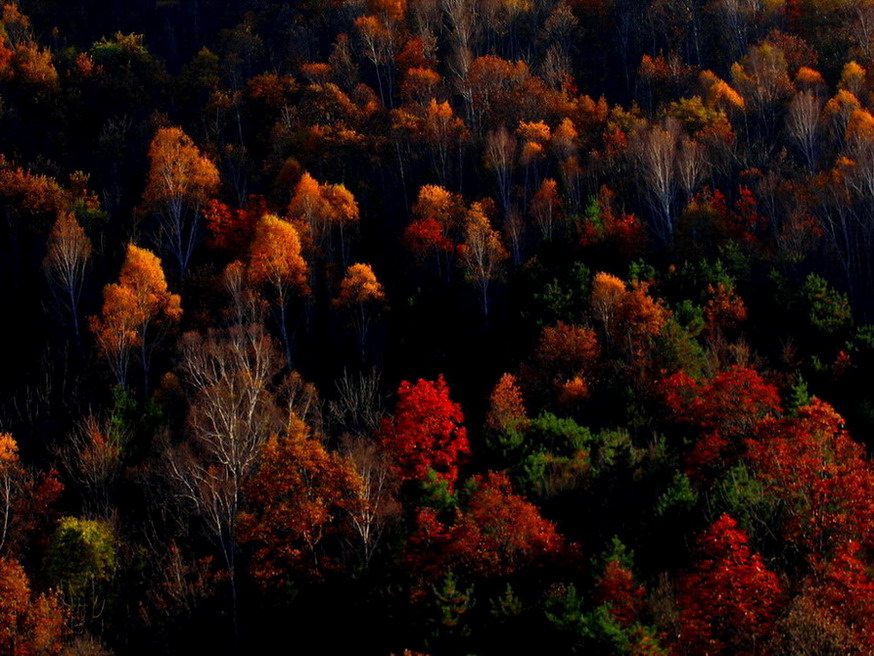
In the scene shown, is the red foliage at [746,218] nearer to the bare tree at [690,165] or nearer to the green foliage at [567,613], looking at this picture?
the bare tree at [690,165]

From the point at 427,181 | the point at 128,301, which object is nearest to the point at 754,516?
the point at 128,301

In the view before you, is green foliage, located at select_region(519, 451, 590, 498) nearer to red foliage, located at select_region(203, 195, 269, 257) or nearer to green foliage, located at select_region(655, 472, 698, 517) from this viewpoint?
green foliage, located at select_region(655, 472, 698, 517)

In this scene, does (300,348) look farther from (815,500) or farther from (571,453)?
(815,500)

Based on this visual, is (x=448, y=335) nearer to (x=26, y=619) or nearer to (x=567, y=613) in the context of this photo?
(x=567, y=613)

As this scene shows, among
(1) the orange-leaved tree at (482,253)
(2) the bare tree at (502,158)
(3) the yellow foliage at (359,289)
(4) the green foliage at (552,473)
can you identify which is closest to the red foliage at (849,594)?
(4) the green foliage at (552,473)

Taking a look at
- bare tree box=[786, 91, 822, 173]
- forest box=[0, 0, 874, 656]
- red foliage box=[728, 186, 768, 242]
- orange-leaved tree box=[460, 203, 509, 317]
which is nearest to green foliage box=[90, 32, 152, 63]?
forest box=[0, 0, 874, 656]

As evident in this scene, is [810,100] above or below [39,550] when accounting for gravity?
above

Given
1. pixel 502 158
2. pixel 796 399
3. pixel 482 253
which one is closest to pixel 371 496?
pixel 796 399
